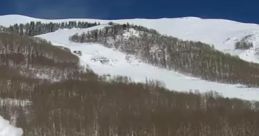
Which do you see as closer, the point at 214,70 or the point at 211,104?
the point at 211,104

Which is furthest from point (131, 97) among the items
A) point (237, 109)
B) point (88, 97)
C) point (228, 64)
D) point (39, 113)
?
point (228, 64)

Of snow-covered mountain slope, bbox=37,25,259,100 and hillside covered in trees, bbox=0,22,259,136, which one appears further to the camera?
snow-covered mountain slope, bbox=37,25,259,100

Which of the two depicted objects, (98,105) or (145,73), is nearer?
(98,105)

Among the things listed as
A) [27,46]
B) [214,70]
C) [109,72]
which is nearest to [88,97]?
[109,72]

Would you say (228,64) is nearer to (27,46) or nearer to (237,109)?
(27,46)

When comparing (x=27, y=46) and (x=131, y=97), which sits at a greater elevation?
(x=27, y=46)

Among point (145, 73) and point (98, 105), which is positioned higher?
point (145, 73)

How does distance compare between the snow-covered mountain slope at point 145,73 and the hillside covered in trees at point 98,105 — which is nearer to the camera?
the hillside covered in trees at point 98,105

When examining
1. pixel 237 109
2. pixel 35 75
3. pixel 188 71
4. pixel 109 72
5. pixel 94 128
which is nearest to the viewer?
pixel 94 128

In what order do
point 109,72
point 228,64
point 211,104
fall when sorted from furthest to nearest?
point 228,64
point 109,72
point 211,104
